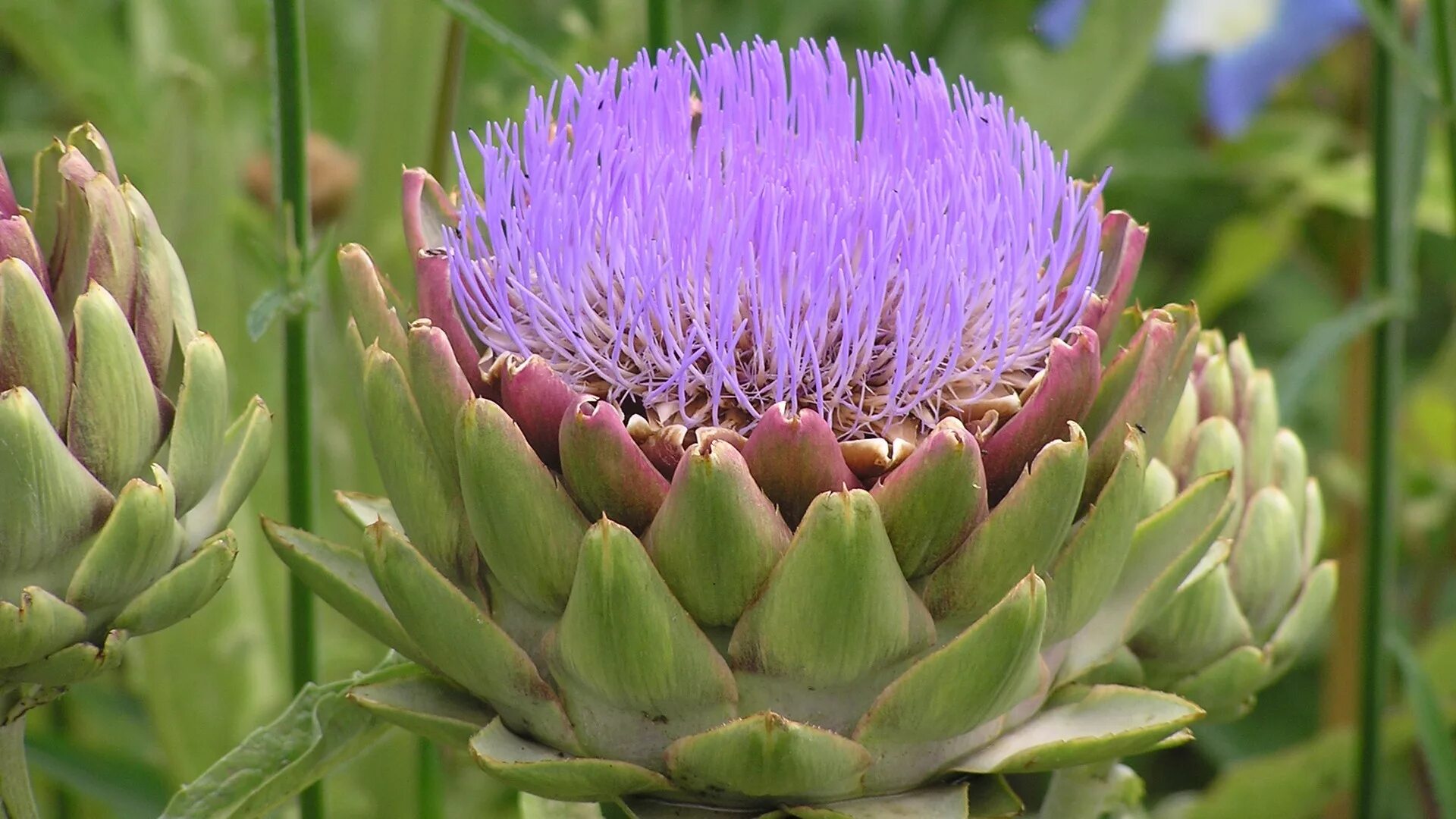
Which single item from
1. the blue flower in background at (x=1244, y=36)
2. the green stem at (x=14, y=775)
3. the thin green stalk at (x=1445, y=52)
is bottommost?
the green stem at (x=14, y=775)

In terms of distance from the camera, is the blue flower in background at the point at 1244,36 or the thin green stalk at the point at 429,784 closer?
the thin green stalk at the point at 429,784

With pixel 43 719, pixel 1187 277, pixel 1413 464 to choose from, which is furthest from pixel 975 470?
pixel 1187 277

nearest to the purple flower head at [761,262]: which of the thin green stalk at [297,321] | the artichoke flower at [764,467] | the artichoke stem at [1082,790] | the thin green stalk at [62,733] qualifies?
the artichoke flower at [764,467]

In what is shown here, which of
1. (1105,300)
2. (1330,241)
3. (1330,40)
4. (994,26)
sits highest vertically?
(994,26)

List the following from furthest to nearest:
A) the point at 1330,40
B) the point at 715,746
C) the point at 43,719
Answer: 1. the point at 1330,40
2. the point at 43,719
3. the point at 715,746

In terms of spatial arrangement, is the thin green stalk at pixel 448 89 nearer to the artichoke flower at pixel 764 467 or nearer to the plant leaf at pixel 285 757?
the artichoke flower at pixel 764 467

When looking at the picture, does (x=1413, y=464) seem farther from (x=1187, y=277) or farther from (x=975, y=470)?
(x=975, y=470)
